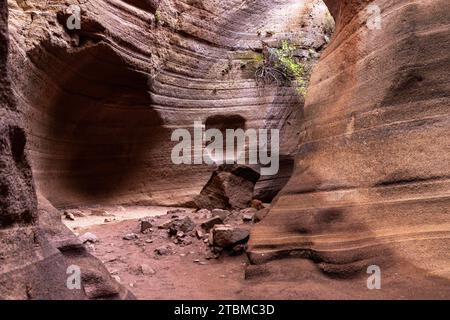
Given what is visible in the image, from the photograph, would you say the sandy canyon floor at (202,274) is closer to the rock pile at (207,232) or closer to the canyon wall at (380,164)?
the rock pile at (207,232)

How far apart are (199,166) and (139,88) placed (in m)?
2.39

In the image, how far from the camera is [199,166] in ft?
33.6

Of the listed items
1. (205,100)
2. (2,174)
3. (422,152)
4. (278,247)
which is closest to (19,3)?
(205,100)

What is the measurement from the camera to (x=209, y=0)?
11031mm

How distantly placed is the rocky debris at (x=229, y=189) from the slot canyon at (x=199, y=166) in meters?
0.03

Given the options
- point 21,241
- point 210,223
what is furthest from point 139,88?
point 21,241

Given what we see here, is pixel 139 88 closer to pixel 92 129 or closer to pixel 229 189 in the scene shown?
pixel 92 129

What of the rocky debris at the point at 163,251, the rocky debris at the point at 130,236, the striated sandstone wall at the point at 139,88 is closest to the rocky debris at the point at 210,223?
the rocky debris at the point at 163,251

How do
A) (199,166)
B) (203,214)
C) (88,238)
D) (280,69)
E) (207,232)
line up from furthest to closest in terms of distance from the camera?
(280,69) < (199,166) < (203,214) < (207,232) < (88,238)

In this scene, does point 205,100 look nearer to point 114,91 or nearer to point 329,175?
point 114,91

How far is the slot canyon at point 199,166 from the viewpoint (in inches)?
117

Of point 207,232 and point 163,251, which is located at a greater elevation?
point 207,232

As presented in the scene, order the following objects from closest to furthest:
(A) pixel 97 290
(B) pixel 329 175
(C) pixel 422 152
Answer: (A) pixel 97 290 < (C) pixel 422 152 < (B) pixel 329 175

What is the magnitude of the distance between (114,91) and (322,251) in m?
6.79
